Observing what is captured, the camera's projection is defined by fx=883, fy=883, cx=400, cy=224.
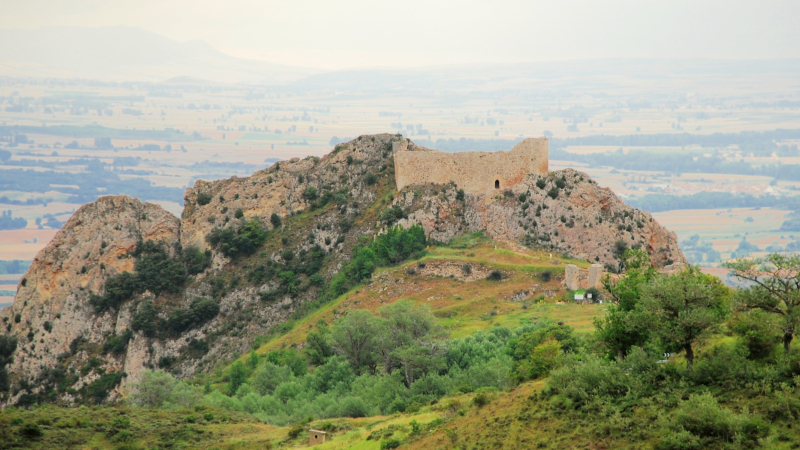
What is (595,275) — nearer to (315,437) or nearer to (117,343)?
(315,437)

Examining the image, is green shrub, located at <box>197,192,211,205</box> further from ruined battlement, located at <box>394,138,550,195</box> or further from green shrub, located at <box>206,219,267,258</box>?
ruined battlement, located at <box>394,138,550,195</box>

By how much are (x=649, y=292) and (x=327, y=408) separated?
22056 millimetres

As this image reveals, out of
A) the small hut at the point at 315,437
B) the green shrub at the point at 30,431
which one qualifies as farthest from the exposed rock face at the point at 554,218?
the green shrub at the point at 30,431

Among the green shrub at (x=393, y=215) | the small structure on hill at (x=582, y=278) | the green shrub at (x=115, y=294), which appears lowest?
the green shrub at (x=115, y=294)

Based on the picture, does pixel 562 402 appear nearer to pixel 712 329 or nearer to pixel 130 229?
pixel 712 329

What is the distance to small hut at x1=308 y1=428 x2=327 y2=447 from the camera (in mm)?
42812

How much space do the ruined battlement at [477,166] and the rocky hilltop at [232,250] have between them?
0.98 m

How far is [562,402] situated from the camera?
37.0 meters

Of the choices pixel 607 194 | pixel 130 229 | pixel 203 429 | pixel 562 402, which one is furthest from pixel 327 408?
pixel 130 229

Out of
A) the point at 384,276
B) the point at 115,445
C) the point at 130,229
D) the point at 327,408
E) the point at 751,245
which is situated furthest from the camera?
the point at 751,245

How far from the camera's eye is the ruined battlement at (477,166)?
7606cm

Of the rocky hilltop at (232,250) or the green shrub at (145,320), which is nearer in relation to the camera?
the rocky hilltop at (232,250)

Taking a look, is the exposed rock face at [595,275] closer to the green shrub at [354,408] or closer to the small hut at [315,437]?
the green shrub at [354,408]

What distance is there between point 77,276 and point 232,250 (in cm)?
1533
